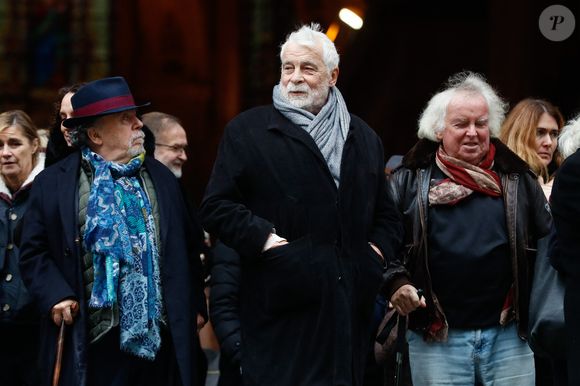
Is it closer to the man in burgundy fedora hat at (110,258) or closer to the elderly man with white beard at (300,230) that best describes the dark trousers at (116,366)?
the man in burgundy fedora hat at (110,258)

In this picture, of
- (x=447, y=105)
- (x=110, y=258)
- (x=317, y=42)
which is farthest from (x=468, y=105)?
(x=110, y=258)

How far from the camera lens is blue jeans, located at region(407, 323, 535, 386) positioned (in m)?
7.08

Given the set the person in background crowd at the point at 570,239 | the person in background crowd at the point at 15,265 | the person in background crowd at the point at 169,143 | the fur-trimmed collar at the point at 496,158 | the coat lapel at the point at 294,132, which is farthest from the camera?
the person in background crowd at the point at 169,143

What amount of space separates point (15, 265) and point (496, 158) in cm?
269

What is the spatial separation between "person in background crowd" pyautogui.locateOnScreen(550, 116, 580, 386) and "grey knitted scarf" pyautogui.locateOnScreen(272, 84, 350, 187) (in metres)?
1.21

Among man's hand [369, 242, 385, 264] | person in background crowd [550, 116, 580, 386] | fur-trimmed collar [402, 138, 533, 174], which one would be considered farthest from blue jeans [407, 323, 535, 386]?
person in background crowd [550, 116, 580, 386]

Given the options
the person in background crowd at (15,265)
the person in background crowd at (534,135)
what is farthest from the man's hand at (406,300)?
the person in background crowd at (15,265)

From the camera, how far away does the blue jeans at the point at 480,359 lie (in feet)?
23.2

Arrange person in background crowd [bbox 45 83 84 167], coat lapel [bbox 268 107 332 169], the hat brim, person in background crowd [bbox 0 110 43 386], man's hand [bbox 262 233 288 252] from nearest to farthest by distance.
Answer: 1. man's hand [bbox 262 233 288 252]
2. coat lapel [bbox 268 107 332 169]
3. the hat brim
4. person in background crowd [bbox 45 83 84 167]
5. person in background crowd [bbox 0 110 43 386]

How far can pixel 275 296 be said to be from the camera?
21.7ft

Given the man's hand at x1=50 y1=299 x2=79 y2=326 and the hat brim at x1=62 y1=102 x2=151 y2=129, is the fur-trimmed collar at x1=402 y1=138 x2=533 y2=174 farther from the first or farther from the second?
the man's hand at x1=50 y1=299 x2=79 y2=326

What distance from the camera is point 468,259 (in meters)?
7.10

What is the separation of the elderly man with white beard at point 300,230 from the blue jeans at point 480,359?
1.53 ft

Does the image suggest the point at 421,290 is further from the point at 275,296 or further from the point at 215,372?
the point at 215,372
